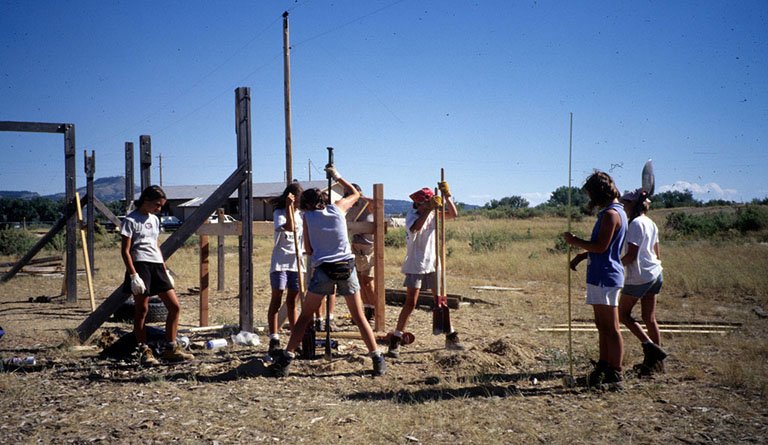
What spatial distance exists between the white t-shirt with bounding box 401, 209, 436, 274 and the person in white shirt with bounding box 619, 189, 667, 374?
2.04 meters

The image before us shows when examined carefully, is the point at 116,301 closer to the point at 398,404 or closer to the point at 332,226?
the point at 332,226

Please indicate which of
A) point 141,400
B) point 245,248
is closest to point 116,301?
point 245,248

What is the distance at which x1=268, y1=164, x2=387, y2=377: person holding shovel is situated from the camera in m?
5.43

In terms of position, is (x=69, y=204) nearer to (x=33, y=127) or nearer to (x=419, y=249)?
(x=33, y=127)

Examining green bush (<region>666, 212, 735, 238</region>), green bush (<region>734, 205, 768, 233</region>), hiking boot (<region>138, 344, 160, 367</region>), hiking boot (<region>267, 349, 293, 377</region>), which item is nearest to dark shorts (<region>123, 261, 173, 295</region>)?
hiking boot (<region>138, 344, 160, 367</region>)

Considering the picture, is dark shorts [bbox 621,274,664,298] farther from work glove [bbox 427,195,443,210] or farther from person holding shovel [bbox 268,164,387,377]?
person holding shovel [bbox 268,164,387,377]

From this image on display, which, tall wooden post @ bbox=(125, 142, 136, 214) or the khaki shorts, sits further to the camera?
tall wooden post @ bbox=(125, 142, 136, 214)

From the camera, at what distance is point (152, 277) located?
235 inches

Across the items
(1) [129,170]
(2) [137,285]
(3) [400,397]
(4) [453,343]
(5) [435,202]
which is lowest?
(3) [400,397]

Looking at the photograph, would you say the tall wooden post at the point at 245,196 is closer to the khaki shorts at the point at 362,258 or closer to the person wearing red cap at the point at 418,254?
the khaki shorts at the point at 362,258

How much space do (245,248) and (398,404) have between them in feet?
10.9

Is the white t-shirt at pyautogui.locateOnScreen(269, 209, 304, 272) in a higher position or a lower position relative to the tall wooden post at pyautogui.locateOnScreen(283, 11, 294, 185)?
lower

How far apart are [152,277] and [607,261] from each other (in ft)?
14.6

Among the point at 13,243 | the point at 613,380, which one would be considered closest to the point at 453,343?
the point at 613,380
